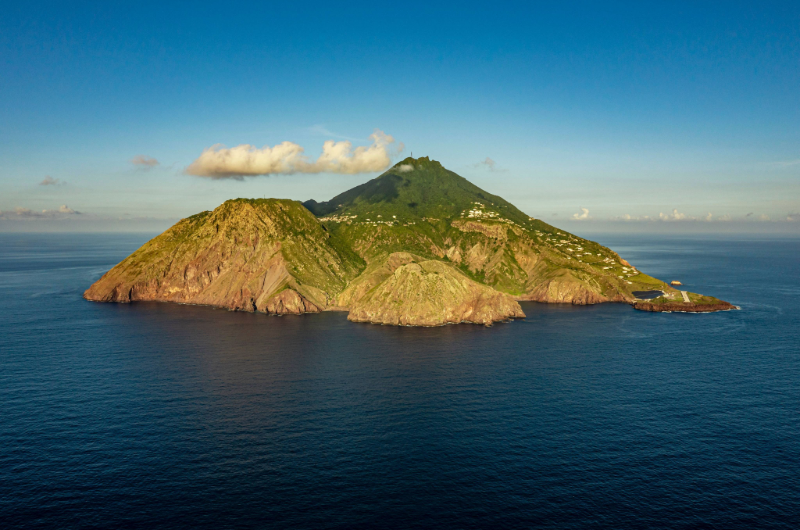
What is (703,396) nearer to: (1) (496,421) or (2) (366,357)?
(1) (496,421)

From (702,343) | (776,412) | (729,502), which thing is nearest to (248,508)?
(729,502)

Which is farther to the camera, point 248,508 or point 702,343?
point 702,343

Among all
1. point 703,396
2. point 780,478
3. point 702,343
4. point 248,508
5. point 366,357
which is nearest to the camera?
point 248,508

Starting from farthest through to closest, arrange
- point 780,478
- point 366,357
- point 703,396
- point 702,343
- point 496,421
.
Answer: point 702,343
point 366,357
point 703,396
point 496,421
point 780,478

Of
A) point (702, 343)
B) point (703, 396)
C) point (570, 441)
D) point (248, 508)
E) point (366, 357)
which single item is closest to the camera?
point (248, 508)

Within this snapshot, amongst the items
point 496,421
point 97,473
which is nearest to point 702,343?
point 496,421

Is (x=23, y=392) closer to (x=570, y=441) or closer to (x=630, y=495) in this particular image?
(x=570, y=441)
